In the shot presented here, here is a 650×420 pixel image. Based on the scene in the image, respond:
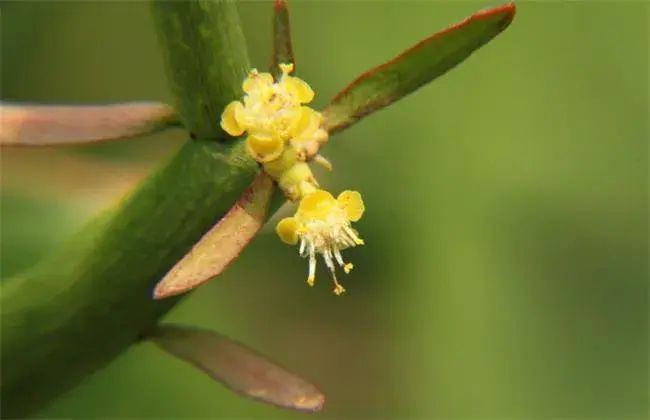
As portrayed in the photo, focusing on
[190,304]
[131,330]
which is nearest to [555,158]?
[190,304]

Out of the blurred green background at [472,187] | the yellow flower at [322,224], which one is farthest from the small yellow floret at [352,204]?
the blurred green background at [472,187]

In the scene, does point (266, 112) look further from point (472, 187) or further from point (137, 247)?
point (472, 187)

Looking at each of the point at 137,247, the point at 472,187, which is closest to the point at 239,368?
the point at 137,247

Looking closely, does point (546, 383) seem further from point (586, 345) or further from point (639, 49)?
point (639, 49)

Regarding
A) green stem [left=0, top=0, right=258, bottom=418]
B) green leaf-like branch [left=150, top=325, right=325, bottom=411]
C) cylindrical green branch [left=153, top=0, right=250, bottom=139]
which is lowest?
green leaf-like branch [left=150, top=325, right=325, bottom=411]

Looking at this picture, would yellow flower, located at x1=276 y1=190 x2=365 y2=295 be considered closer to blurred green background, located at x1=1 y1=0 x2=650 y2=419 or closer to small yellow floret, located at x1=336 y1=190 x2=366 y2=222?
small yellow floret, located at x1=336 y1=190 x2=366 y2=222

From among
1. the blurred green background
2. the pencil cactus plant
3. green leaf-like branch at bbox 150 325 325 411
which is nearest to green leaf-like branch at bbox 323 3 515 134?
the pencil cactus plant

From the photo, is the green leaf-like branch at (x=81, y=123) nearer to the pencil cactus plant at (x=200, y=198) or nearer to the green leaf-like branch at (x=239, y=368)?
the pencil cactus plant at (x=200, y=198)
